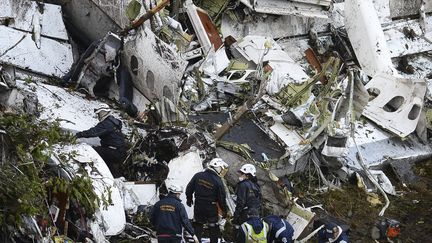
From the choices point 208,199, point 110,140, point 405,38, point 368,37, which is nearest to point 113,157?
point 110,140

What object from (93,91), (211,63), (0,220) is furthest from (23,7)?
(0,220)

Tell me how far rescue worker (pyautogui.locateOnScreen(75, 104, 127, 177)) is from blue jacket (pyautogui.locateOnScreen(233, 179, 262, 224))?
168 cm

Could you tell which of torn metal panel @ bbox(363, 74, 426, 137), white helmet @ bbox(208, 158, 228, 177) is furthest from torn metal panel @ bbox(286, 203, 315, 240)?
torn metal panel @ bbox(363, 74, 426, 137)

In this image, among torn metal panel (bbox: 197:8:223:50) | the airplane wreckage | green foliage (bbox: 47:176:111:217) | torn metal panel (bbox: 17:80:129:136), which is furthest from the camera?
torn metal panel (bbox: 197:8:223:50)

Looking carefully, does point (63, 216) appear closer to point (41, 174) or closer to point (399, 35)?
point (41, 174)

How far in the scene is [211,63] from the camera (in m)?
12.2

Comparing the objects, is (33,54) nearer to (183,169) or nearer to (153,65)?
(153,65)

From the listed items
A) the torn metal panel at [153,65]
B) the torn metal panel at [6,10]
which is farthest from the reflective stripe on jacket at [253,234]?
the torn metal panel at [6,10]

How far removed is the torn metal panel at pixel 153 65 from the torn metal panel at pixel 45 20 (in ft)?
4.43

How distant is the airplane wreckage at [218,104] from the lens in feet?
31.2

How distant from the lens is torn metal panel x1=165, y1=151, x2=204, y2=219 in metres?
9.71

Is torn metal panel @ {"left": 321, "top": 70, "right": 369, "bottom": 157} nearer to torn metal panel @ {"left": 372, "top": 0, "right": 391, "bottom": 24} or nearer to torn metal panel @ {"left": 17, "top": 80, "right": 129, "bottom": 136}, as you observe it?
torn metal panel @ {"left": 17, "top": 80, "right": 129, "bottom": 136}

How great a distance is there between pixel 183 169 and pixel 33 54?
3491 millimetres

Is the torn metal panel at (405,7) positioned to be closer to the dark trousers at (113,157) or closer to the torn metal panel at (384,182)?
the torn metal panel at (384,182)
